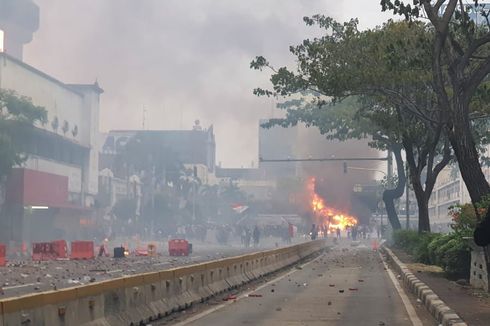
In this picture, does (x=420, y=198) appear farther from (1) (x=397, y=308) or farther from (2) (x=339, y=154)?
(2) (x=339, y=154)

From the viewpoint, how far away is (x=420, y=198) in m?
41.2

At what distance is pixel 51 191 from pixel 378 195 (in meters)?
36.7

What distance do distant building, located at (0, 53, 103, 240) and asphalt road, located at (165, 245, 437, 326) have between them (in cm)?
4356

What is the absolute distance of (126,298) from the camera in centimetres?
1325

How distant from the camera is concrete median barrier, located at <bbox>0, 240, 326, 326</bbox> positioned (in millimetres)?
9525

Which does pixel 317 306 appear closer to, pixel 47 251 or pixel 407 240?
pixel 47 251

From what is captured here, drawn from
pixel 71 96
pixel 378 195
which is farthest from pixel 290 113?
pixel 71 96

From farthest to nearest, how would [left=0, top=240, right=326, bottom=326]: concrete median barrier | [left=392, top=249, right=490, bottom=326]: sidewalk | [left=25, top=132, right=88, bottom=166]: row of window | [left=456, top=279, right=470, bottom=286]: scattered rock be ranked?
[left=25, top=132, right=88, bottom=166]: row of window < [left=456, top=279, right=470, bottom=286]: scattered rock < [left=392, top=249, right=490, bottom=326]: sidewalk < [left=0, top=240, right=326, bottom=326]: concrete median barrier

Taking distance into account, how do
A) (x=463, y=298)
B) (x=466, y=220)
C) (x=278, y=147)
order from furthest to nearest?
(x=278, y=147)
(x=466, y=220)
(x=463, y=298)

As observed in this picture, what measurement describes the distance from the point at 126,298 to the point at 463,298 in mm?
7222

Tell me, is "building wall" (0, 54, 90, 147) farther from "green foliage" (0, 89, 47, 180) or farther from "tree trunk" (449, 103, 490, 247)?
"tree trunk" (449, 103, 490, 247)

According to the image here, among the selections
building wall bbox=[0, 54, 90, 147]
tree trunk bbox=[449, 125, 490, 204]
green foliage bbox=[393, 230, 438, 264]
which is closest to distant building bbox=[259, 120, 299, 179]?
building wall bbox=[0, 54, 90, 147]

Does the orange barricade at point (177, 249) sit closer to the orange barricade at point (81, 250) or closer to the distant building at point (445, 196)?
the orange barricade at point (81, 250)

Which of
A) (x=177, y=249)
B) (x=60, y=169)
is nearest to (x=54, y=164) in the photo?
(x=60, y=169)
